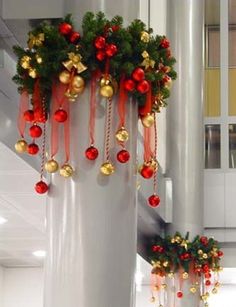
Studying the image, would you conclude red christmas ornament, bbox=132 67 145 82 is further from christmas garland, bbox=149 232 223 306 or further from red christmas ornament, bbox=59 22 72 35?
christmas garland, bbox=149 232 223 306

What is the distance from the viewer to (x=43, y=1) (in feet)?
23.1

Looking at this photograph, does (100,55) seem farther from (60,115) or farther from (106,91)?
(60,115)

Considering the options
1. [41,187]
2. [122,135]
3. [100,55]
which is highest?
[100,55]

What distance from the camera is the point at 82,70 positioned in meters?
5.61

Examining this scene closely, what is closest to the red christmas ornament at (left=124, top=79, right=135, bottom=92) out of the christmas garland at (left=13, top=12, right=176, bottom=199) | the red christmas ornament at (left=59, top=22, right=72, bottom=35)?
the christmas garland at (left=13, top=12, right=176, bottom=199)


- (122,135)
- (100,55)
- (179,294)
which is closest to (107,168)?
(122,135)

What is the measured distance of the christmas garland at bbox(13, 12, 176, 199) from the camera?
5637 millimetres

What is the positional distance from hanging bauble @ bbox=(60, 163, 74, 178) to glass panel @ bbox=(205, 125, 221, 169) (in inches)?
502

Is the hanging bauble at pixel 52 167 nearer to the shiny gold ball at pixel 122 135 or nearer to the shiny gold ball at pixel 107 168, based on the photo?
the shiny gold ball at pixel 107 168

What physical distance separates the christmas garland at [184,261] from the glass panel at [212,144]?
4901 mm

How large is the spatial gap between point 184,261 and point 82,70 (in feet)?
25.4

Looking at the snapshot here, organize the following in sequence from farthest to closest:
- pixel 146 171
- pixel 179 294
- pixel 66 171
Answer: pixel 179 294
pixel 146 171
pixel 66 171

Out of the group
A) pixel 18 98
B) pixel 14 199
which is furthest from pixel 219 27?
pixel 18 98

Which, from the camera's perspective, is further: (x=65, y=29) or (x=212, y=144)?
(x=212, y=144)
